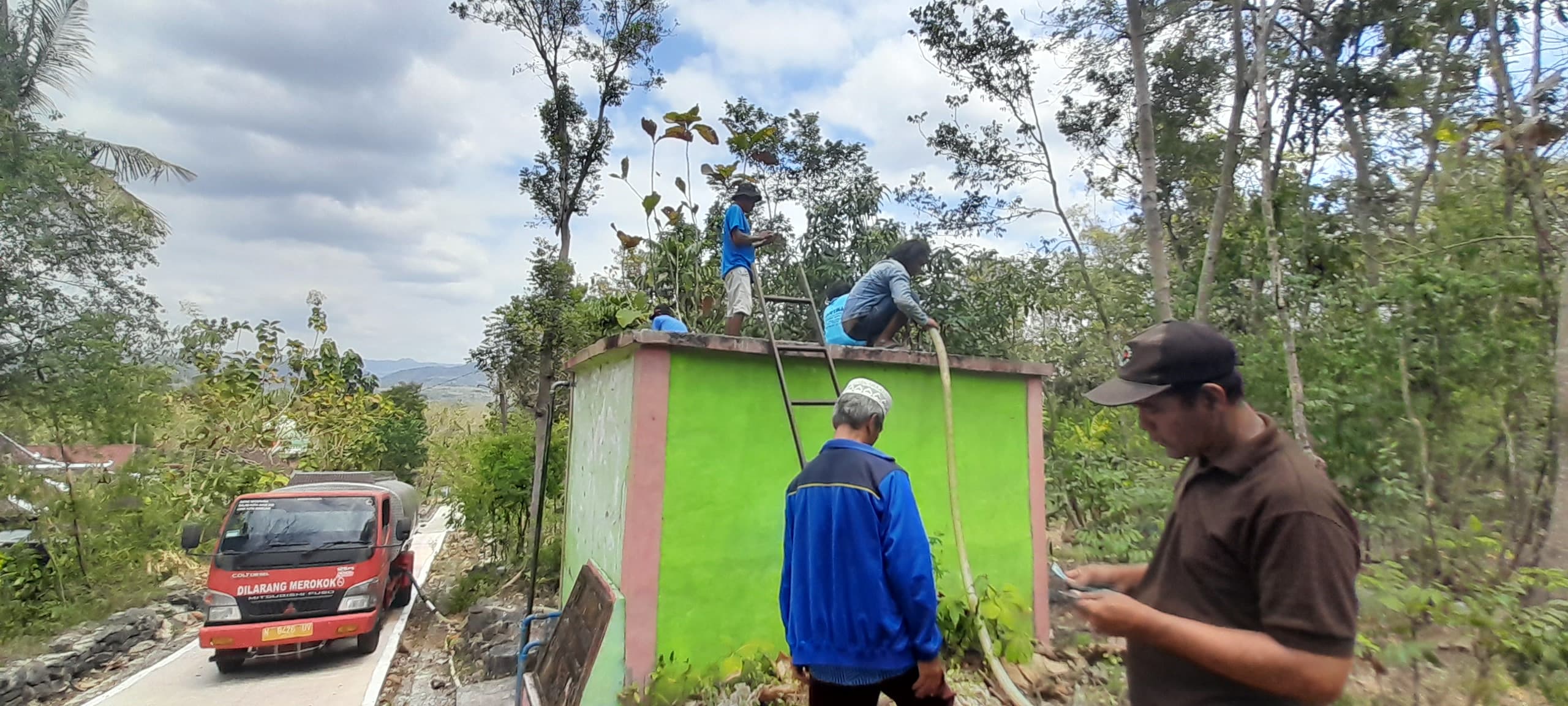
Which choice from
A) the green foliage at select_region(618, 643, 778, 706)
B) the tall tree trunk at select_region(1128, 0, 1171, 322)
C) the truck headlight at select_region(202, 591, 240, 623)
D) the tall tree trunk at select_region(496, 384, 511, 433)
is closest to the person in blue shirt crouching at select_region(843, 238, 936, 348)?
the green foliage at select_region(618, 643, 778, 706)

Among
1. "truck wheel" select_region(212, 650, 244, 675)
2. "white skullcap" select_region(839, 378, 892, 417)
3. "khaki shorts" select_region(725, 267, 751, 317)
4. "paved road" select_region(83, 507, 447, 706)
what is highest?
"khaki shorts" select_region(725, 267, 751, 317)

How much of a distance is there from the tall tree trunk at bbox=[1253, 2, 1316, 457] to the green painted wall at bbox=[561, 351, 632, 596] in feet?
20.9

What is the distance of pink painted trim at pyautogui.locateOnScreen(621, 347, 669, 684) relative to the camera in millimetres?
4211

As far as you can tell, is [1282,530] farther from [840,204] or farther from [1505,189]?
[840,204]

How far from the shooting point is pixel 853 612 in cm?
271

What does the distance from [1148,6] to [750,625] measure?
11838mm

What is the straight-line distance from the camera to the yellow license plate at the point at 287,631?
8078 mm

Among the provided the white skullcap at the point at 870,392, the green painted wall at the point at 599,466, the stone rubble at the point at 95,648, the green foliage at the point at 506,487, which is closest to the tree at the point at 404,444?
the stone rubble at the point at 95,648

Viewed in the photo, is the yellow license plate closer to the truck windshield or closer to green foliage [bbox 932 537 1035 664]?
the truck windshield

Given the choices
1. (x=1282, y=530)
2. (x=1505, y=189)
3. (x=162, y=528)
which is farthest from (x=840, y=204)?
(x=162, y=528)

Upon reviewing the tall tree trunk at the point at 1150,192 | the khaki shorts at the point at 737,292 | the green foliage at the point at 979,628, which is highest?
the tall tree trunk at the point at 1150,192

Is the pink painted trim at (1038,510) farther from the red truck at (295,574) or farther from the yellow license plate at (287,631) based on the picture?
the yellow license plate at (287,631)

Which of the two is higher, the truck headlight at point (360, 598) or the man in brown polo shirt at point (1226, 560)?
the man in brown polo shirt at point (1226, 560)

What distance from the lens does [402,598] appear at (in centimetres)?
1141
